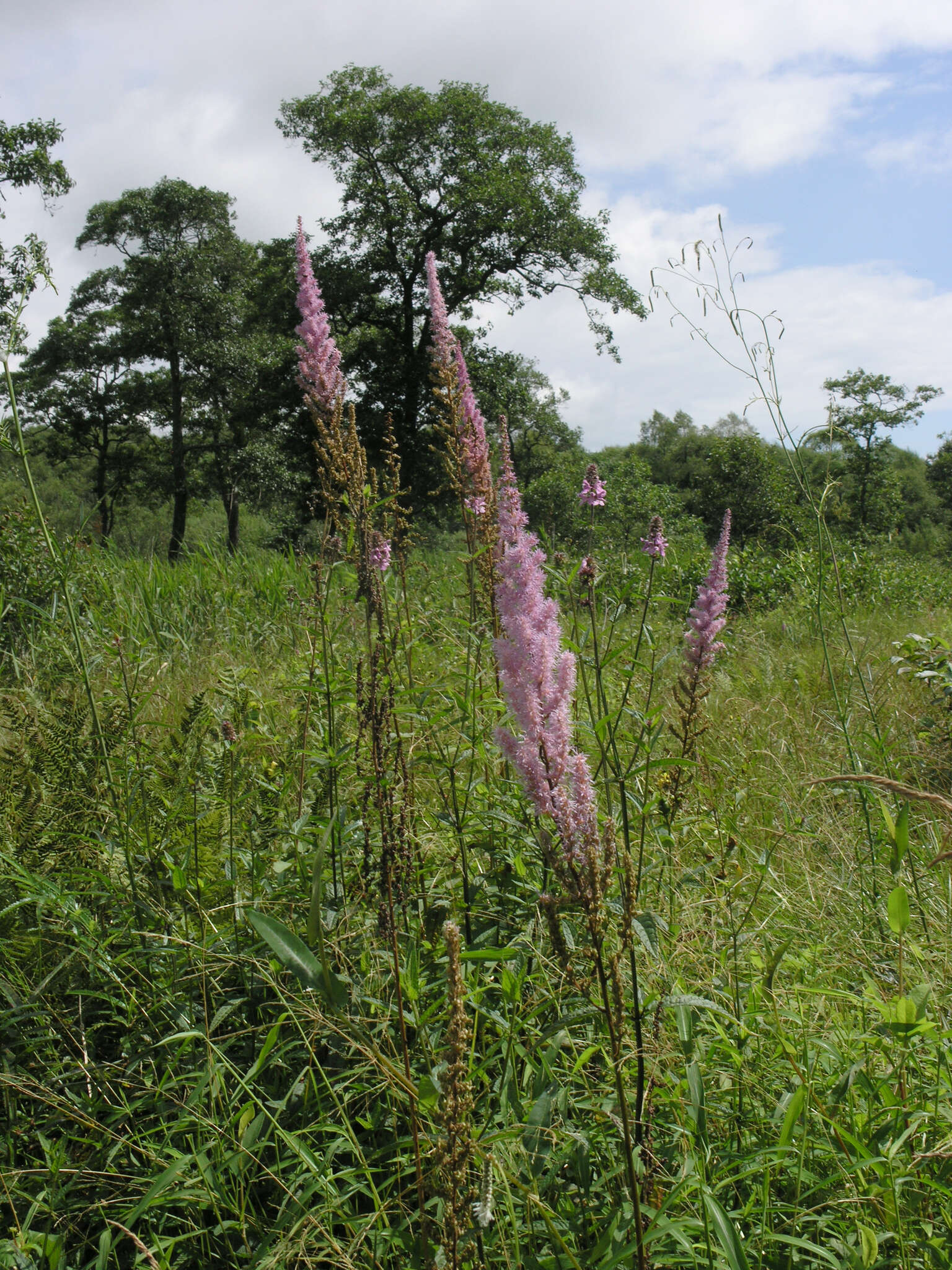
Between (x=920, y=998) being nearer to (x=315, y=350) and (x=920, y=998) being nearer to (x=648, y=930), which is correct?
(x=648, y=930)

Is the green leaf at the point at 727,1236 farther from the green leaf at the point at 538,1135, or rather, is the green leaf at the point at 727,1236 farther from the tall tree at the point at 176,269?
the tall tree at the point at 176,269

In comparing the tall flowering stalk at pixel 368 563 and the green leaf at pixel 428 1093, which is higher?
the tall flowering stalk at pixel 368 563

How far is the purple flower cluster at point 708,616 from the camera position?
2510 mm

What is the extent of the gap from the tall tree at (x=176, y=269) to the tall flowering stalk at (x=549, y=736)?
30.4 meters

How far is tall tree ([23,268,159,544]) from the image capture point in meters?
29.4

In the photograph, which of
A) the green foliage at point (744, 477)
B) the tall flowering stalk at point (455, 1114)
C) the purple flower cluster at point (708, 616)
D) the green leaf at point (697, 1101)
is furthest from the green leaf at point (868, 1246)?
the green foliage at point (744, 477)

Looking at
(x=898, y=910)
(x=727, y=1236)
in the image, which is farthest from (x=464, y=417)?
(x=727, y=1236)

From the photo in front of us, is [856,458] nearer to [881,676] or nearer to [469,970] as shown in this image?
[881,676]

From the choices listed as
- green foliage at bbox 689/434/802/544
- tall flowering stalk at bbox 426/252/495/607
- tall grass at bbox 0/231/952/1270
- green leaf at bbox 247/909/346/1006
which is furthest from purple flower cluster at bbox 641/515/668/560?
green foliage at bbox 689/434/802/544

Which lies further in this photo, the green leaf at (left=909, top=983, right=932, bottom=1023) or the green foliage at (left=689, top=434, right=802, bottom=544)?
the green foliage at (left=689, top=434, right=802, bottom=544)

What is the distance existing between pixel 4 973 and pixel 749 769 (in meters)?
2.77

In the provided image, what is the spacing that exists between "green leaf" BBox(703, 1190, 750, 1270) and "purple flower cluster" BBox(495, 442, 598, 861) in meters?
0.53

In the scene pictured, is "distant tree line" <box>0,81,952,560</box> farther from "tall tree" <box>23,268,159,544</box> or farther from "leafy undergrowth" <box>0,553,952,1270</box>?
"leafy undergrowth" <box>0,553,952,1270</box>

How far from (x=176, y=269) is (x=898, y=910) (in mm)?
32896
